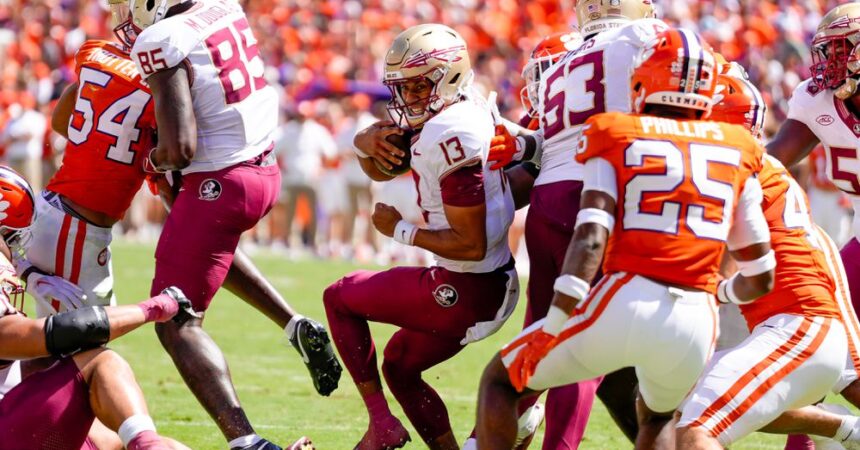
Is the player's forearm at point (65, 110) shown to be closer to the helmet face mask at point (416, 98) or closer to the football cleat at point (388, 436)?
the helmet face mask at point (416, 98)

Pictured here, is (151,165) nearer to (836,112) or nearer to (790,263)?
(790,263)

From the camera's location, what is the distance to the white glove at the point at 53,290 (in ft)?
19.5

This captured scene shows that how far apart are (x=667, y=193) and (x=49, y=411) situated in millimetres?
2233

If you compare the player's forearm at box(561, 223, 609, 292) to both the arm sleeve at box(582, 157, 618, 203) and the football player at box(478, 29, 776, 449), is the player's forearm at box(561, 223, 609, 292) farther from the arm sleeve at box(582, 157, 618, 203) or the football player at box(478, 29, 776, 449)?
the arm sleeve at box(582, 157, 618, 203)

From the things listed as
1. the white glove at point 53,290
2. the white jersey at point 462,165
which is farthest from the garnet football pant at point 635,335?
the white glove at point 53,290

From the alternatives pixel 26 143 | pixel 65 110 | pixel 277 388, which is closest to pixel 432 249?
pixel 65 110

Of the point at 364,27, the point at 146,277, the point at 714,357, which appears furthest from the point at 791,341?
the point at 364,27

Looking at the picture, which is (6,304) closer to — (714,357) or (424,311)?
(424,311)

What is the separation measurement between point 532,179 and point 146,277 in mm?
7709

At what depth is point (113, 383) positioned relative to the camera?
4.53m

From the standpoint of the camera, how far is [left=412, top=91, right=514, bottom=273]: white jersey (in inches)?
199

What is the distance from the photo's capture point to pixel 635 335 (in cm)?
418

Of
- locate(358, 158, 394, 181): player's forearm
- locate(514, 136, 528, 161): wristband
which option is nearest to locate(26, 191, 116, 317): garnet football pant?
locate(358, 158, 394, 181): player's forearm

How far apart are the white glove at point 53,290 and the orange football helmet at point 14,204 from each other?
1.80 feet
